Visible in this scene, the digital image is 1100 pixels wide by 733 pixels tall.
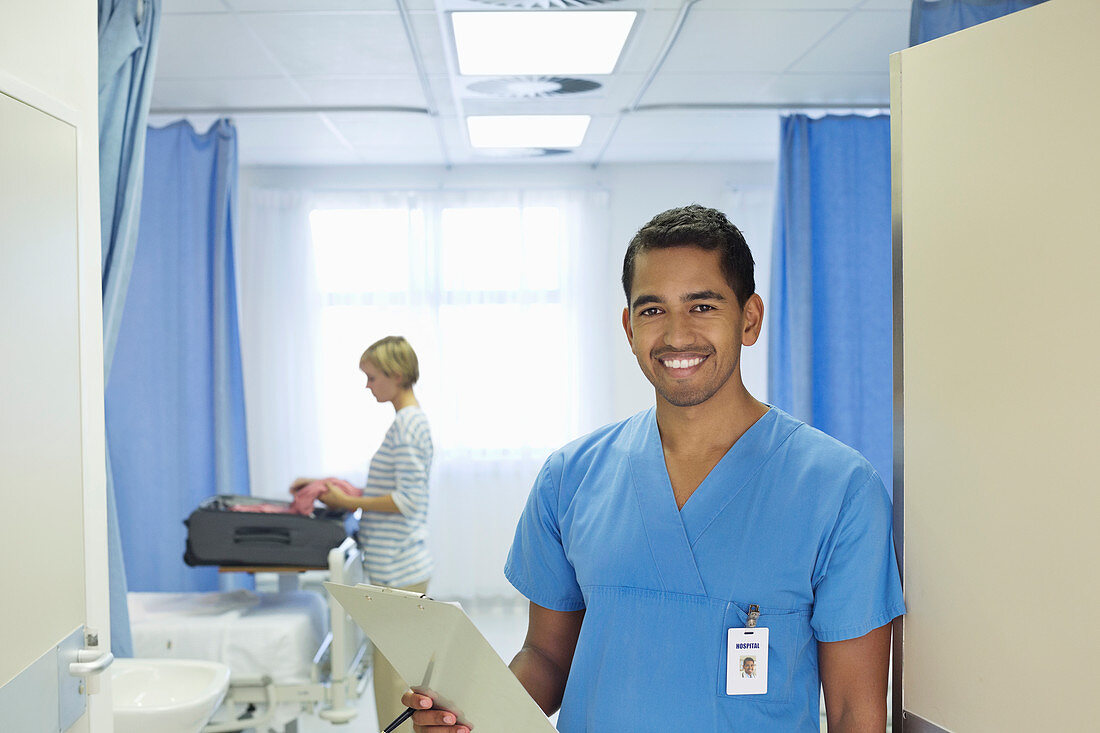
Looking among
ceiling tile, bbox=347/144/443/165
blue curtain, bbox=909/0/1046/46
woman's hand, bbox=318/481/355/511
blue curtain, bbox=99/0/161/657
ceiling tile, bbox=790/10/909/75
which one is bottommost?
woman's hand, bbox=318/481/355/511

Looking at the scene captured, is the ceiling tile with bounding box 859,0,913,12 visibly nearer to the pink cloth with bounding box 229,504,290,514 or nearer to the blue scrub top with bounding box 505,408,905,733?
the blue scrub top with bounding box 505,408,905,733

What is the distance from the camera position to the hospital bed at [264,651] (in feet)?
8.59

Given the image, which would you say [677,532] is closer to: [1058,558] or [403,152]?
[1058,558]

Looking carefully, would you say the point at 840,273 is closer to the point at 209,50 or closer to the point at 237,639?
the point at 209,50

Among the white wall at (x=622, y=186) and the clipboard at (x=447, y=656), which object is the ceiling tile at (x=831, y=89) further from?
the clipboard at (x=447, y=656)

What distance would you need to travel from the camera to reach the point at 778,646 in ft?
3.61

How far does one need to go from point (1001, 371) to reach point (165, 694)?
83.4 inches

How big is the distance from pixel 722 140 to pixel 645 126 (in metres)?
0.56

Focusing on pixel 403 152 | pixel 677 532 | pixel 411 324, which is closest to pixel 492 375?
pixel 411 324

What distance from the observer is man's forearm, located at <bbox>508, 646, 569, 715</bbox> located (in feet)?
4.27

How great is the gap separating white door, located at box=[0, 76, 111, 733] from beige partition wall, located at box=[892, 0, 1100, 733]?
1.18m

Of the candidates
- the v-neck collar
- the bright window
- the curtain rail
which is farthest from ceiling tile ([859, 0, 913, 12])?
the bright window

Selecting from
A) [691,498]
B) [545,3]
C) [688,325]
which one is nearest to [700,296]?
[688,325]

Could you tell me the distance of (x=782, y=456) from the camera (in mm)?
1188
